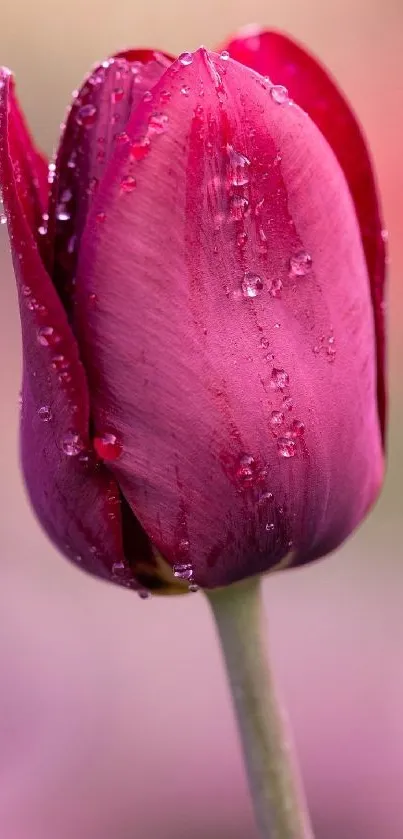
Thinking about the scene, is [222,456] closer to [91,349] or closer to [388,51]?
[91,349]

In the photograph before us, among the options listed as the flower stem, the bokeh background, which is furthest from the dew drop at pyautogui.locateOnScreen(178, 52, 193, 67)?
the bokeh background

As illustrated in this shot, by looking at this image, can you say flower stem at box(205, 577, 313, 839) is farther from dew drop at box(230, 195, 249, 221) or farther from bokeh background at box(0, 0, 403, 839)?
bokeh background at box(0, 0, 403, 839)

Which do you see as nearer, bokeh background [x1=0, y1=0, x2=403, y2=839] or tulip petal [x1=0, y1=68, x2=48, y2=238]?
tulip petal [x1=0, y1=68, x2=48, y2=238]

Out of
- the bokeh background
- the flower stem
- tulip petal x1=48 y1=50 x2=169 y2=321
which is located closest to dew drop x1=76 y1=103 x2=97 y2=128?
tulip petal x1=48 y1=50 x2=169 y2=321

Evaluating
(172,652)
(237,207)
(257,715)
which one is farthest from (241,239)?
(172,652)

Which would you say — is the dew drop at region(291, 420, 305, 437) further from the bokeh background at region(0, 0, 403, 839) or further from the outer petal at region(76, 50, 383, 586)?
the bokeh background at region(0, 0, 403, 839)

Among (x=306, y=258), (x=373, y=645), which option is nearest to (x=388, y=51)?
(x=373, y=645)

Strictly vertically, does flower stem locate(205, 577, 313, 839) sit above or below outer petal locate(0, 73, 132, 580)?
below
